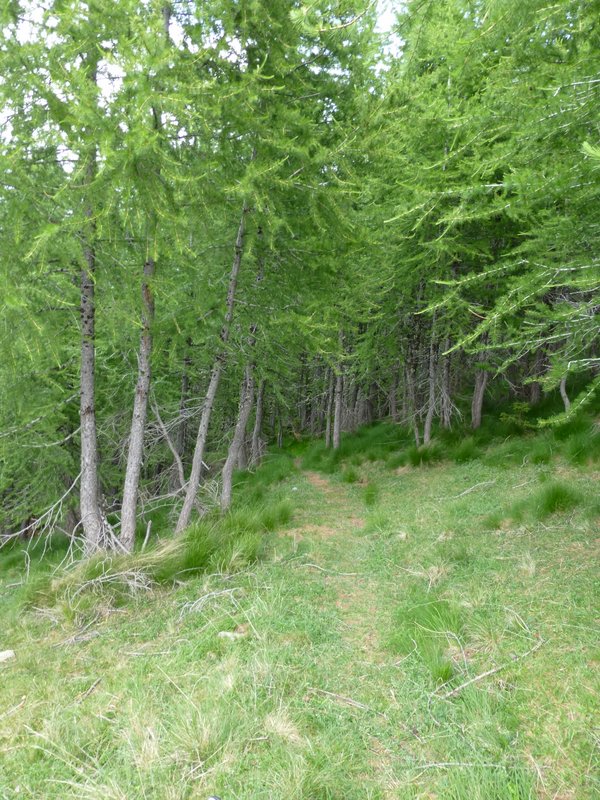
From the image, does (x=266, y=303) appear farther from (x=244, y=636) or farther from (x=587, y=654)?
(x=587, y=654)

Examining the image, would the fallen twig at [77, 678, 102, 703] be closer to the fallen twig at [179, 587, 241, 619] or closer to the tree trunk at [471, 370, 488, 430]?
the fallen twig at [179, 587, 241, 619]

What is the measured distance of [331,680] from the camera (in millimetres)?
3012

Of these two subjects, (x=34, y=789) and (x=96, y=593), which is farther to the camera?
(x=96, y=593)

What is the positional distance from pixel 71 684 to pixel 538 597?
148 inches

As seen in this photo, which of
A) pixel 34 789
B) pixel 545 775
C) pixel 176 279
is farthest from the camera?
pixel 176 279

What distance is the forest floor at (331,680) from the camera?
2232 millimetres

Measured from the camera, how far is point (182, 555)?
5.18 m

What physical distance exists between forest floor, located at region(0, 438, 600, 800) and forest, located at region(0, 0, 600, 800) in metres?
0.02

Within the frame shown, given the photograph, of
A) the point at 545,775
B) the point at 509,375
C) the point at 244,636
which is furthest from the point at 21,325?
the point at 509,375

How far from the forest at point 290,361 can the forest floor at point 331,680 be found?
0.07ft

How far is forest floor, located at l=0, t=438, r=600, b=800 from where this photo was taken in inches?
87.9

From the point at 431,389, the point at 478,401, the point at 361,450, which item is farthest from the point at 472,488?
the point at 361,450

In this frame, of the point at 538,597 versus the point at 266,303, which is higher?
the point at 266,303

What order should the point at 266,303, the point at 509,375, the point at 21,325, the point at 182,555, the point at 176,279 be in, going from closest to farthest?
1. the point at 21,325
2. the point at 182,555
3. the point at 176,279
4. the point at 266,303
5. the point at 509,375
